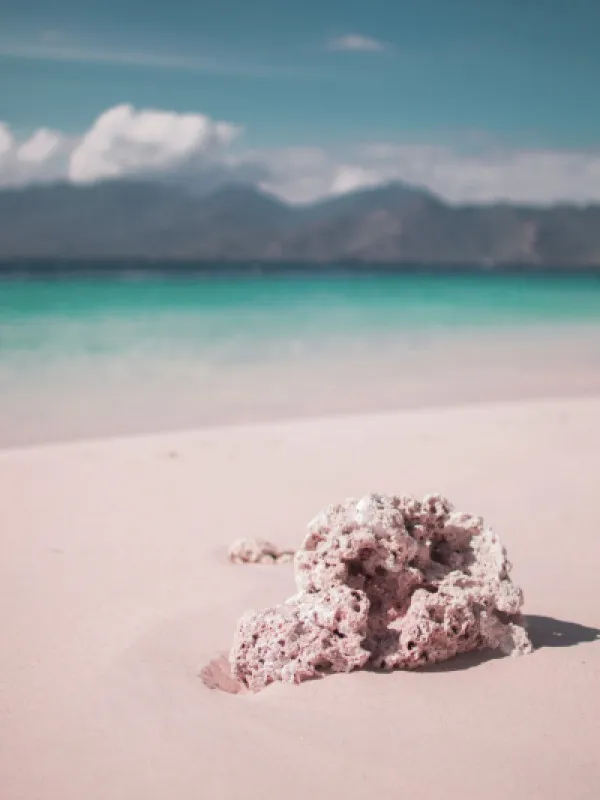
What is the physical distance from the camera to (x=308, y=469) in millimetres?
7934

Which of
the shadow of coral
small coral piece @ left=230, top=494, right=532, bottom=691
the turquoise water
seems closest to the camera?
small coral piece @ left=230, top=494, right=532, bottom=691

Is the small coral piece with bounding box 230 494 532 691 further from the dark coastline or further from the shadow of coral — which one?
the dark coastline

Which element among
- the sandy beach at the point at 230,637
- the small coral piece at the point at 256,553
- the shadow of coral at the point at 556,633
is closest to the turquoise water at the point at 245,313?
the sandy beach at the point at 230,637

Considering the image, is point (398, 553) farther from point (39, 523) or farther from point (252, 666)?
point (39, 523)

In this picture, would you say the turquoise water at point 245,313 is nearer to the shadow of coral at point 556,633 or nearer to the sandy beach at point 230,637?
the sandy beach at point 230,637

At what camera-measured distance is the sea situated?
12984 millimetres

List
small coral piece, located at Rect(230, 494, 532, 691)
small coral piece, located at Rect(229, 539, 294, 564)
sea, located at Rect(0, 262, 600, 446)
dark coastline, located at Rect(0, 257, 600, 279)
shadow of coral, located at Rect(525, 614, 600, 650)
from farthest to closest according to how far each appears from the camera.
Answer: dark coastline, located at Rect(0, 257, 600, 279), sea, located at Rect(0, 262, 600, 446), small coral piece, located at Rect(229, 539, 294, 564), shadow of coral, located at Rect(525, 614, 600, 650), small coral piece, located at Rect(230, 494, 532, 691)

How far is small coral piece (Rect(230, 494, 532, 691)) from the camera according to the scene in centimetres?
356

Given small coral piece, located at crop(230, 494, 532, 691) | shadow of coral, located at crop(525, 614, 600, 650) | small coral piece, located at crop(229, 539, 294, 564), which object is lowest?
small coral piece, located at crop(229, 539, 294, 564)

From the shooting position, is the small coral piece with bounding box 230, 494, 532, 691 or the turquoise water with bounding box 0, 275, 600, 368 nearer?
the small coral piece with bounding box 230, 494, 532, 691

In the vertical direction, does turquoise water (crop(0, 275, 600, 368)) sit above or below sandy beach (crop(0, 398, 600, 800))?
above

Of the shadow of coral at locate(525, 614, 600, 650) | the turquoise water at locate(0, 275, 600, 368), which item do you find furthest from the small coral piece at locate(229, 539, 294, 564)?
the turquoise water at locate(0, 275, 600, 368)

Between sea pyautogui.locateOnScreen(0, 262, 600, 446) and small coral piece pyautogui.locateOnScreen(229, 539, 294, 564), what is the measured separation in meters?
5.61

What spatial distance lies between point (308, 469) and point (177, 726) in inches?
183
